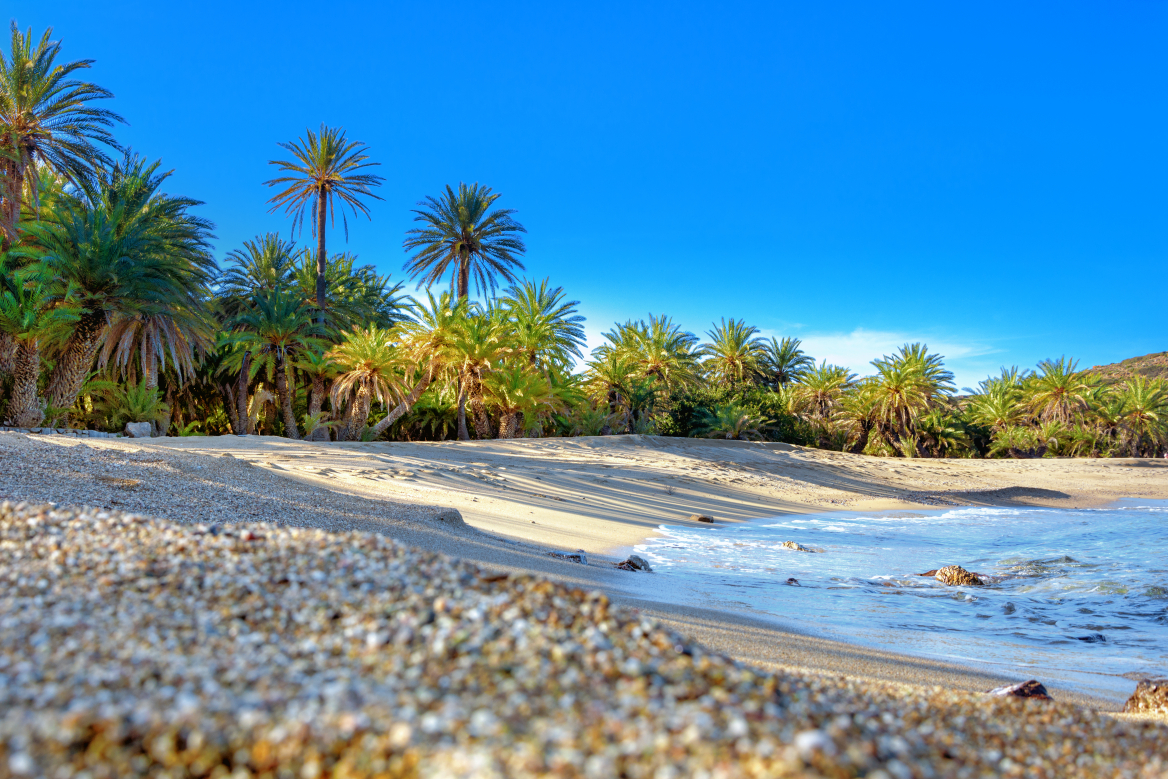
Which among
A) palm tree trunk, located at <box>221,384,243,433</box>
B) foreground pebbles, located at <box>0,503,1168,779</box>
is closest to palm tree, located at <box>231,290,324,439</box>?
palm tree trunk, located at <box>221,384,243,433</box>

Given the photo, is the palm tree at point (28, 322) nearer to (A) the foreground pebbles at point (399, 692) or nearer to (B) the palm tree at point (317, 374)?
(B) the palm tree at point (317, 374)

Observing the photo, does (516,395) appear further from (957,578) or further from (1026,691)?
(1026,691)

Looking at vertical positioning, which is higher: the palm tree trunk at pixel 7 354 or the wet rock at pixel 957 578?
the palm tree trunk at pixel 7 354

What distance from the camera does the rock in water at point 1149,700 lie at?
2.90 metres

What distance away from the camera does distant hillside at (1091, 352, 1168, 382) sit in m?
62.5

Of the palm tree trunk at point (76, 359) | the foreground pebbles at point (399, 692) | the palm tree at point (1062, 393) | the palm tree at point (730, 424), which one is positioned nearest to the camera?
the foreground pebbles at point (399, 692)

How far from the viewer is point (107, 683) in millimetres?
1480

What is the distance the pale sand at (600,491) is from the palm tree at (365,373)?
452cm

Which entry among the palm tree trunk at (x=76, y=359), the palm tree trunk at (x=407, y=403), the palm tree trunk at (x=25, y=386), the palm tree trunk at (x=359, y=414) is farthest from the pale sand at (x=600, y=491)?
the palm tree trunk at (x=76, y=359)

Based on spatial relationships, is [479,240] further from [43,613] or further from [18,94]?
[43,613]

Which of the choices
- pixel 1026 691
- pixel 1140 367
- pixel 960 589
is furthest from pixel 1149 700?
pixel 1140 367

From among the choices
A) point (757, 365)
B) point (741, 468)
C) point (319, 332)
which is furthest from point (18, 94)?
point (757, 365)

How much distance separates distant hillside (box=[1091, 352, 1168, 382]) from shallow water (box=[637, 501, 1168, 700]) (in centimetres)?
6637

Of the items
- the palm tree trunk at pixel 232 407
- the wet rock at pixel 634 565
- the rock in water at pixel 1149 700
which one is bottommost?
the wet rock at pixel 634 565
